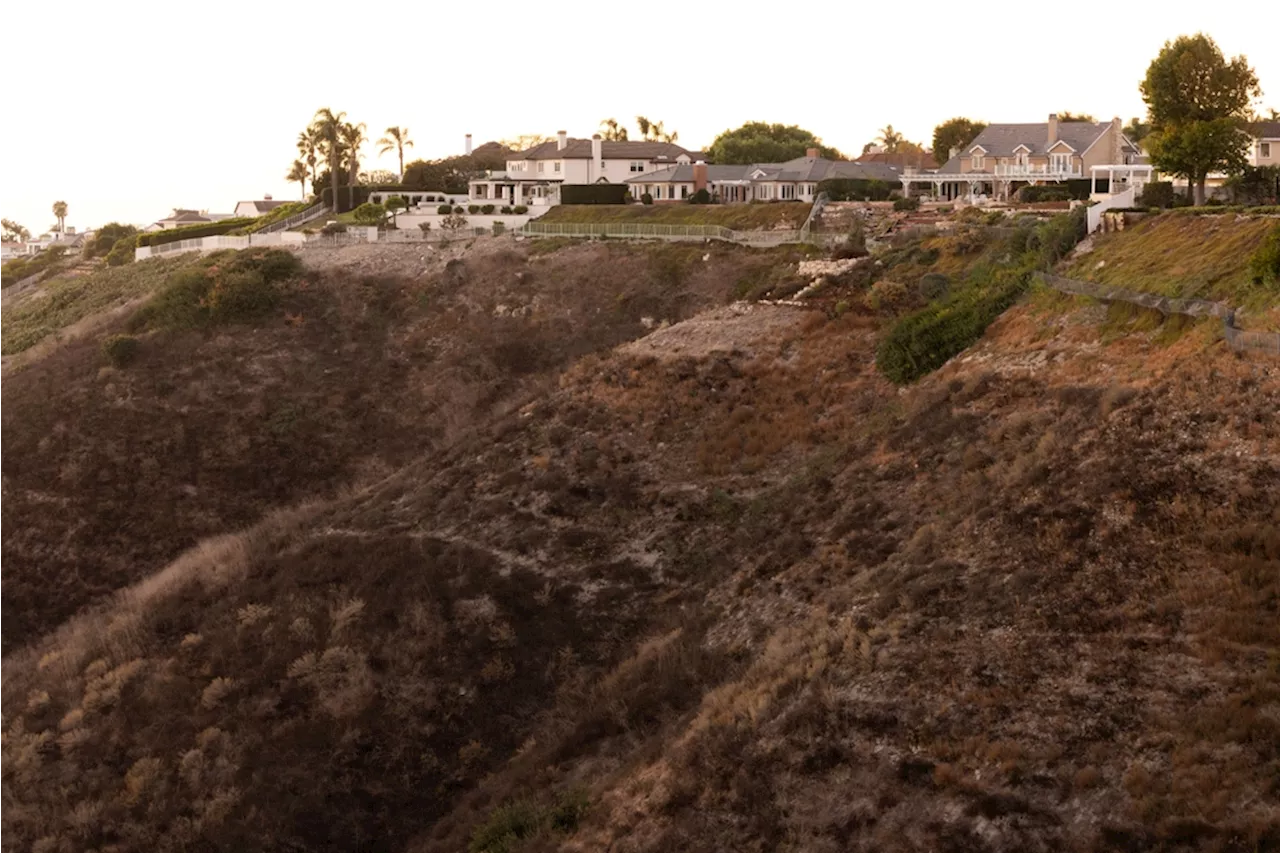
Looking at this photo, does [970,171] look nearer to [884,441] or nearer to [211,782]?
[884,441]

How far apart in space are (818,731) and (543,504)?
17686 millimetres

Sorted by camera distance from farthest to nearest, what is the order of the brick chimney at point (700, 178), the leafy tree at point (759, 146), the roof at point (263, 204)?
the roof at point (263, 204) → the leafy tree at point (759, 146) → the brick chimney at point (700, 178)

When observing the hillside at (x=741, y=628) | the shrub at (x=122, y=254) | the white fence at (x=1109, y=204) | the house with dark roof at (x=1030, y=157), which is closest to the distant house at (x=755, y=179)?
the house with dark roof at (x=1030, y=157)

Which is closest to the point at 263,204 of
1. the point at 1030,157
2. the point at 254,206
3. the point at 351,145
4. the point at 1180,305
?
the point at 254,206

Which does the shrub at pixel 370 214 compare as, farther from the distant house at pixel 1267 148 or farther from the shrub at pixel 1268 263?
the shrub at pixel 1268 263

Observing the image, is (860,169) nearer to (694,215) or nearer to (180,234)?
(694,215)

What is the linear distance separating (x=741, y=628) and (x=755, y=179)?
5955 cm

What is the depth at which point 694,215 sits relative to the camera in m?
75.1

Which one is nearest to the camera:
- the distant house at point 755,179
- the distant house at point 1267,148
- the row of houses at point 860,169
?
the distant house at point 1267,148

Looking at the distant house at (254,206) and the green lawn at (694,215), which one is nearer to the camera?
the green lawn at (694,215)

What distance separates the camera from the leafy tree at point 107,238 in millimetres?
110812

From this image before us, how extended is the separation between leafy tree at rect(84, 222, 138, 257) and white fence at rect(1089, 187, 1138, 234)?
279 feet

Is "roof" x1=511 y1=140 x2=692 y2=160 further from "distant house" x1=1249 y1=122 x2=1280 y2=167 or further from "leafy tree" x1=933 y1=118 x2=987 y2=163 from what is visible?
"distant house" x1=1249 y1=122 x2=1280 y2=167

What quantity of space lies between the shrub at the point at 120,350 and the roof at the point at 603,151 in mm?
41586
